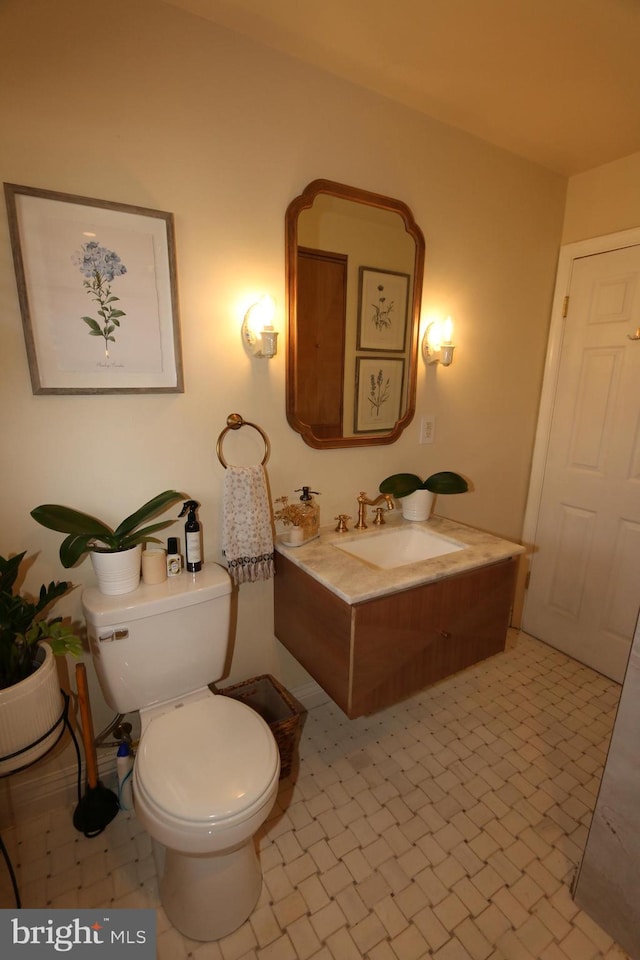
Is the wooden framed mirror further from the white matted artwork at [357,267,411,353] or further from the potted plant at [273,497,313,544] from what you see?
the potted plant at [273,497,313,544]

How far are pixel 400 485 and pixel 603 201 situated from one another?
1.69 metres

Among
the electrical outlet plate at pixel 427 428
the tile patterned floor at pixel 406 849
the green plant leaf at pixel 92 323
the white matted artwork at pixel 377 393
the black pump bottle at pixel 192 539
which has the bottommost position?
the tile patterned floor at pixel 406 849

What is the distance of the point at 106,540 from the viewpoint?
1.24 m

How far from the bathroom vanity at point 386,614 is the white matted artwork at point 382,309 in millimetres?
802

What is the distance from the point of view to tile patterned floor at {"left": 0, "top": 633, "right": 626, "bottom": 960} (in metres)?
1.11

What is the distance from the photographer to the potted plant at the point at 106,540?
1179 millimetres

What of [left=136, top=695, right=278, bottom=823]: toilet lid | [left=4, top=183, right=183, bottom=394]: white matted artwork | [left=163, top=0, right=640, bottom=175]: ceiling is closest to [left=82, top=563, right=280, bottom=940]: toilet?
[left=136, top=695, right=278, bottom=823]: toilet lid

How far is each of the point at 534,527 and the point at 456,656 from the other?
1.20 meters

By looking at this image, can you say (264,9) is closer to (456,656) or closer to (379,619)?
(379,619)

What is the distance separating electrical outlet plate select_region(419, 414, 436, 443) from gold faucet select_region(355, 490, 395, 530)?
331 millimetres

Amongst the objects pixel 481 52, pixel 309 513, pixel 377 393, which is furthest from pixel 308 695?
pixel 481 52

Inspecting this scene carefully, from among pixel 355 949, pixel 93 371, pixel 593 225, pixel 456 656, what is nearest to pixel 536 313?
pixel 593 225

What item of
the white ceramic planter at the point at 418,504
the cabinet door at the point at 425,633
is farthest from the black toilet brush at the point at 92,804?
the white ceramic planter at the point at 418,504

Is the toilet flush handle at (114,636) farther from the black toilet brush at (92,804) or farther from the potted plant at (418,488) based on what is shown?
the potted plant at (418,488)
